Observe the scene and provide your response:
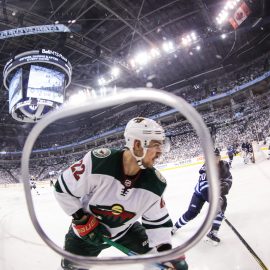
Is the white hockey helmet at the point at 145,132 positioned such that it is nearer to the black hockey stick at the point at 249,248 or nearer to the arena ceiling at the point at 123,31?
the black hockey stick at the point at 249,248

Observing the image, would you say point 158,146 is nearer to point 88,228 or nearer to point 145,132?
point 145,132

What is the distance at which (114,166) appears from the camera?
2154 millimetres

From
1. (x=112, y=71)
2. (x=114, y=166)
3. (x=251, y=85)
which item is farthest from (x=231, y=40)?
(x=114, y=166)

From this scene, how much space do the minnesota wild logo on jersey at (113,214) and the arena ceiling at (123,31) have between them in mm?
12338

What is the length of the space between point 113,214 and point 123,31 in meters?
15.7

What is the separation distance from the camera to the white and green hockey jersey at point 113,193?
6.90 feet

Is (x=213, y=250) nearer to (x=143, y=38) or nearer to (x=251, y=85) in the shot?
(x=143, y=38)

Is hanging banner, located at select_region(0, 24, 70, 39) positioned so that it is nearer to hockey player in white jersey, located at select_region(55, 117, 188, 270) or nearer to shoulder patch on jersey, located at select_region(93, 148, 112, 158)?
shoulder patch on jersey, located at select_region(93, 148, 112, 158)

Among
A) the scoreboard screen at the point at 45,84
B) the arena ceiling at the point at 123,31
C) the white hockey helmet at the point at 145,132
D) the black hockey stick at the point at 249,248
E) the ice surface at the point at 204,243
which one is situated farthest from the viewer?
the arena ceiling at the point at 123,31

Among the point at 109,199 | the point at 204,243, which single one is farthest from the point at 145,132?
the point at 204,243

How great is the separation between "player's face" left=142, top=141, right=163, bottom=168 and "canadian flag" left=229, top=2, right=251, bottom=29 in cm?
1540

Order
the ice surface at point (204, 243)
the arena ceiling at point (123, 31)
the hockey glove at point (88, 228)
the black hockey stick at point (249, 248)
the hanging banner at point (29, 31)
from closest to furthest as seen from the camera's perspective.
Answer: the hockey glove at point (88, 228) → the black hockey stick at point (249, 248) → the ice surface at point (204, 243) → the hanging banner at point (29, 31) → the arena ceiling at point (123, 31)

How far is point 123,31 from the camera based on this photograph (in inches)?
637

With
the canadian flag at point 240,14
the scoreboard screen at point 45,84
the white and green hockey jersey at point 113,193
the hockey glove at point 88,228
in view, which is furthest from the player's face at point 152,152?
the canadian flag at point 240,14
